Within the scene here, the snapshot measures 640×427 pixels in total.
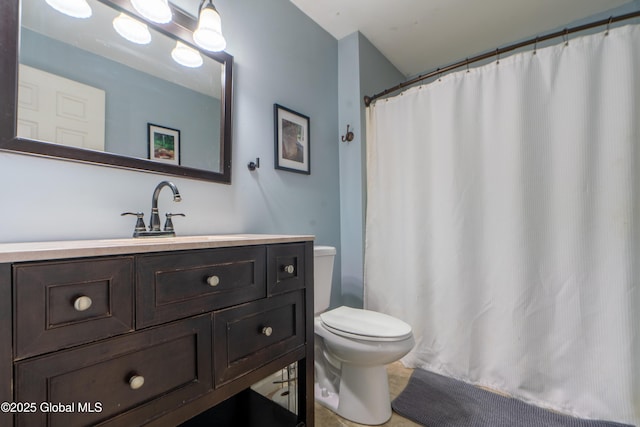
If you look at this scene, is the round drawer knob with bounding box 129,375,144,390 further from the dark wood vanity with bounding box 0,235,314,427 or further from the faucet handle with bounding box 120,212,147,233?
the faucet handle with bounding box 120,212,147,233

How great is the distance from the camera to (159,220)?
3.49 feet

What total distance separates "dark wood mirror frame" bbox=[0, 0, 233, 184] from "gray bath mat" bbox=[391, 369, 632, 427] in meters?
1.45

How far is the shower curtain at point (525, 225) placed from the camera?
4.26 ft

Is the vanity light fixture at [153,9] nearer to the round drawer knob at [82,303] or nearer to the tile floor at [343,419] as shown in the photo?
the round drawer knob at [82,303]

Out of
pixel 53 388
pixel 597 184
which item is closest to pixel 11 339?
pixel 53 388

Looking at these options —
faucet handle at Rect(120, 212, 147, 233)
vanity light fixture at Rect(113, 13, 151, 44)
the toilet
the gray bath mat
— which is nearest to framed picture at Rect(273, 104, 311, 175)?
the toilet

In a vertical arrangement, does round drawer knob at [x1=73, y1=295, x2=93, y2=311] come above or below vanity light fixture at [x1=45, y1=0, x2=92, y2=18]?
below

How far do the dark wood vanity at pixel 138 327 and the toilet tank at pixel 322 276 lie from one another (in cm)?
45

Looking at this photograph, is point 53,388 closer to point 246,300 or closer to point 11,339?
point 11,339

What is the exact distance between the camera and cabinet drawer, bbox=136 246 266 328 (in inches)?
27.1

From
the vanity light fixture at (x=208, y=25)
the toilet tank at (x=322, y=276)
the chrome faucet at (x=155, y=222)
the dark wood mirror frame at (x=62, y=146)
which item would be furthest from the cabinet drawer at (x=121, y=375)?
the vanity light fixture at (x=208, y=25)

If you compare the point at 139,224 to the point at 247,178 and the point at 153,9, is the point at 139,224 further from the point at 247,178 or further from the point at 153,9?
the point at 153,9

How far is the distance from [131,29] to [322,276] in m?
1.34

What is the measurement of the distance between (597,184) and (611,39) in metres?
0.66
